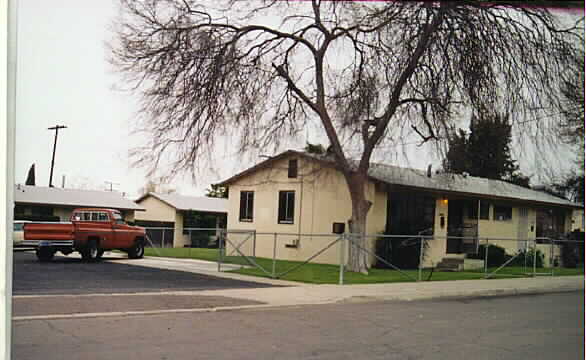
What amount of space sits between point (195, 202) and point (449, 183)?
10864 millimetres

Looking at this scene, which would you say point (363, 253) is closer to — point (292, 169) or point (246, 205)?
point (292, 169)

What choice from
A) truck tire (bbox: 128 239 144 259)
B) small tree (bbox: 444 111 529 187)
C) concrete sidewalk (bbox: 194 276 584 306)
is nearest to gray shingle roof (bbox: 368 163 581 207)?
small tree (bbox: 444 111 529 187)

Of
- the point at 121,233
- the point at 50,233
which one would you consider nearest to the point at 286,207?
the point at 121,233

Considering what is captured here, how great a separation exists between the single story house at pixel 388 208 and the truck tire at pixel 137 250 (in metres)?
2.60

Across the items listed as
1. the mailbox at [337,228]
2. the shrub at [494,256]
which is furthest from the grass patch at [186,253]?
the shrub at [494,256]

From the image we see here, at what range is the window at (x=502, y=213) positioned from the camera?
27.1 metres

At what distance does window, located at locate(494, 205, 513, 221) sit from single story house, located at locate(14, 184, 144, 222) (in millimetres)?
18272

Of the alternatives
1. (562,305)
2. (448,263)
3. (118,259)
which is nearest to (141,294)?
(118,259)

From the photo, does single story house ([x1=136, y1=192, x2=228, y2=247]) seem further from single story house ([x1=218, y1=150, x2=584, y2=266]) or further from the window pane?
the window pane

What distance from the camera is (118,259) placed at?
13.6 metres

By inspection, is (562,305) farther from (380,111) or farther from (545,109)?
(380,111)

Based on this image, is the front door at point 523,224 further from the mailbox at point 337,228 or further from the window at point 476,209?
the mailbox at point 337,228

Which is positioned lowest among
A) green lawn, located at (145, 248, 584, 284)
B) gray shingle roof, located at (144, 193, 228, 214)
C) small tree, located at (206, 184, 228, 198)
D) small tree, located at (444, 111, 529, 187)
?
green lawn, located at (145, 248, 584, 284)

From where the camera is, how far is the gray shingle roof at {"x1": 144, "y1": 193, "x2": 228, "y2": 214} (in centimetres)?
1338
